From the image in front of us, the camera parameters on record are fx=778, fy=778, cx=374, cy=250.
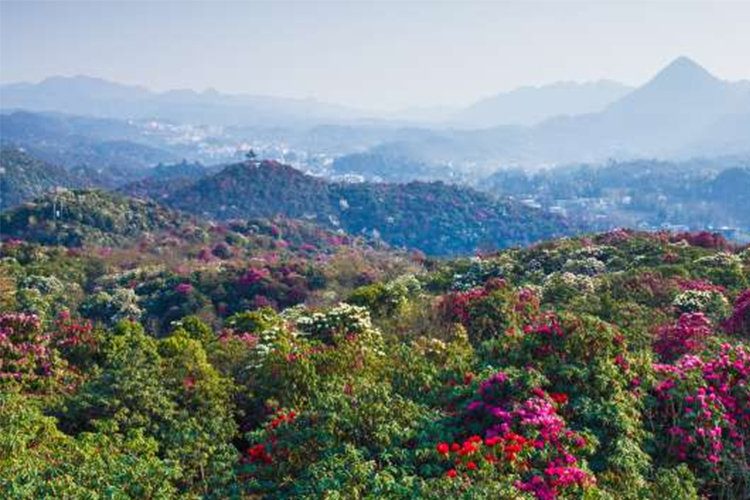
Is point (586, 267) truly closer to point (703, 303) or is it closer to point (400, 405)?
point (703, 303)

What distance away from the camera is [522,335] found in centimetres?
1026

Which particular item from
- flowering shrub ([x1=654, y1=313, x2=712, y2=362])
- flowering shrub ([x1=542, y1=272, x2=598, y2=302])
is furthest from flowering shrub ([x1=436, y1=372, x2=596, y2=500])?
flowering shrub ([x1=542, y1=272, x2=598, y2=302])

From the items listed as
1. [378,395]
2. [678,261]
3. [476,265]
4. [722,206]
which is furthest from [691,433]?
[722,206]

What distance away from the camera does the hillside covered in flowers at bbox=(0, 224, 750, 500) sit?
7.30 metres

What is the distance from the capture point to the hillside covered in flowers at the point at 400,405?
7.30m

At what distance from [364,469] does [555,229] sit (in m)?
106

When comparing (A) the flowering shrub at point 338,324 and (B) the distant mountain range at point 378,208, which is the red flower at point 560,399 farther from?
(B) the distant mountain range at point 378,208

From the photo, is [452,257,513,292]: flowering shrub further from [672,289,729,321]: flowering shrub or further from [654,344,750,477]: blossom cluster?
[654,344,750,477]: blossom cluster

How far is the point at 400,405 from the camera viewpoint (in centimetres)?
866

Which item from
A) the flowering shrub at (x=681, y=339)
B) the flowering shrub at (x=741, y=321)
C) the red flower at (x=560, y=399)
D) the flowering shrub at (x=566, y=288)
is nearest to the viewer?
the red flower at (x=560, y=399)

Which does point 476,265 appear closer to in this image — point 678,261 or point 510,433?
point 678,261

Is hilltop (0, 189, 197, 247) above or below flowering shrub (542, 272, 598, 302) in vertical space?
below

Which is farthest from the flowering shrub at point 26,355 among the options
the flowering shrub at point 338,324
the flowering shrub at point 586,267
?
the flowering shrub at point 586,267

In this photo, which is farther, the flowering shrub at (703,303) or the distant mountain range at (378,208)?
the distant mountain range at (378,208)
